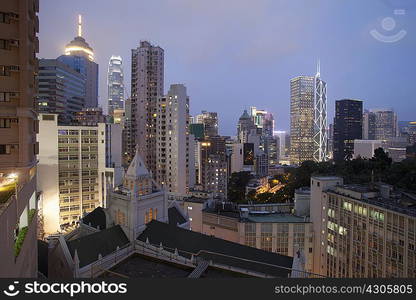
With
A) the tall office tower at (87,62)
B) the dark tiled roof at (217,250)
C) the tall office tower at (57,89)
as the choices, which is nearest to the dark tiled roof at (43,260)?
the dark tiled roof at (217,250)

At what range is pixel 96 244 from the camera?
98.3 feet

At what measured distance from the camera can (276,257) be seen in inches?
1150

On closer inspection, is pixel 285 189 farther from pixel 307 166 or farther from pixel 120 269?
pixel 120 269

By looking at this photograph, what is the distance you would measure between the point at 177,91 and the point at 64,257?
68666mm

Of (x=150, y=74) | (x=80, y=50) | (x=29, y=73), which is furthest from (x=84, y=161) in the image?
(x=80, y=50)

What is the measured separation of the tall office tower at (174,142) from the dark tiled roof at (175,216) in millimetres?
46260

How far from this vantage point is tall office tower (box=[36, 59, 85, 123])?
11694cm

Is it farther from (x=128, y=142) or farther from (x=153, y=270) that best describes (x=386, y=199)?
(x=128, y=142)

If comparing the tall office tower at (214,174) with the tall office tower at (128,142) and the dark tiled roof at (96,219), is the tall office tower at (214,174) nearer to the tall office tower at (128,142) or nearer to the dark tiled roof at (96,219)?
the tall office tower at (128,142)

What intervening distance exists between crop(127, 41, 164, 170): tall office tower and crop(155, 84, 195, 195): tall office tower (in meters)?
11.9

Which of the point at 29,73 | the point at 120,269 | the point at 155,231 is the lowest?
the point at 120,269

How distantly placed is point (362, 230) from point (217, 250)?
925 inches

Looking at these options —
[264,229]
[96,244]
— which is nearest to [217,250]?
[96,244]

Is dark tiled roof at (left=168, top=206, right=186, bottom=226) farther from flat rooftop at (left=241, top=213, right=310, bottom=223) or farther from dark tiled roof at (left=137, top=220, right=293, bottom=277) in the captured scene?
flat rooftop at (left=241, top=213, right=310, bottom=223)
